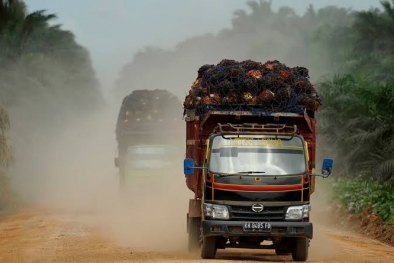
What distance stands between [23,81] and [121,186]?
23534 millimetres

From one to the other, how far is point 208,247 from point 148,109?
63.8 ft

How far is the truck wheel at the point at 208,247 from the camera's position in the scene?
15765 mm

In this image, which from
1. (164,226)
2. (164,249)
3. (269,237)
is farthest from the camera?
(164,226)

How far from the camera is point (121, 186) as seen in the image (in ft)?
102

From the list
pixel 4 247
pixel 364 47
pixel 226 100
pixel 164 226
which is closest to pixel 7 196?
pixel 164 226

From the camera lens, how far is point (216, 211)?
50.3 feet

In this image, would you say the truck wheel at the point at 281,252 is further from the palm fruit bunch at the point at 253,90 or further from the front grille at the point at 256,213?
the palm fruit bunch at the point at 253,90

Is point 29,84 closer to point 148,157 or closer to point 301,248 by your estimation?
point 148,157

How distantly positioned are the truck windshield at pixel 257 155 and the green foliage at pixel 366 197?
885 centimetres

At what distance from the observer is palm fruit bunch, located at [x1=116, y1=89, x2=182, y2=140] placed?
113 feet

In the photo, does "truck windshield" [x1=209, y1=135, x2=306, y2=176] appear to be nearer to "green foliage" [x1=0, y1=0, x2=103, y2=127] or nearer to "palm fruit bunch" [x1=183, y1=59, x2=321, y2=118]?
"palm fruit bunch" [x1=183, y1=59, x2=321, y2=118]

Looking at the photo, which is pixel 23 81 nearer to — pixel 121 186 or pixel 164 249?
pixel 121 186

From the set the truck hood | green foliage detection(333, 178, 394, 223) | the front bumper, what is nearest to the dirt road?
the front bumper

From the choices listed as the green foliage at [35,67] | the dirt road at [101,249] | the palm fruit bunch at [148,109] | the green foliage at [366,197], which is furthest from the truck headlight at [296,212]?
the green foliage at [35,67]
